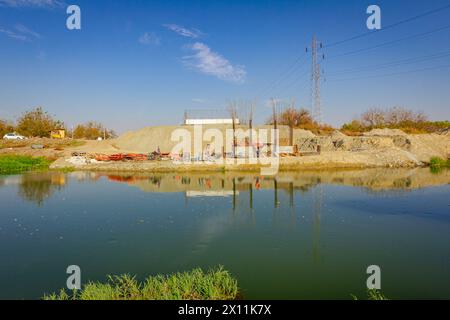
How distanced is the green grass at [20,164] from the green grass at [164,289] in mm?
30050

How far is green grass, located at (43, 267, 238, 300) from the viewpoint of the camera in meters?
6.21

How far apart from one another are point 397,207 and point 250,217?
267 inches

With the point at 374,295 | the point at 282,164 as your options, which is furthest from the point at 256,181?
the point at 374,295

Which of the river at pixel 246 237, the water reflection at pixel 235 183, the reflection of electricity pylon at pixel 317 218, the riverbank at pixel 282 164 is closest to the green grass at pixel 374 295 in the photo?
the river at pixel 246 237

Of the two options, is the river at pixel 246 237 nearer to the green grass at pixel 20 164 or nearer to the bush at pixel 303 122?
the green grass at pixel 20 164

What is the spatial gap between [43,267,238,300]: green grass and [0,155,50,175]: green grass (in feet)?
98.6

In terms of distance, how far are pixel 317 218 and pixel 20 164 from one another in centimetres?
3307

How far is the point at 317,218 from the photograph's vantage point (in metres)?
12.5

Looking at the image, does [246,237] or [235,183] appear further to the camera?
[235,183]

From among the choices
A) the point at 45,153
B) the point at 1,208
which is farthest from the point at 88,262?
the point at 45,153

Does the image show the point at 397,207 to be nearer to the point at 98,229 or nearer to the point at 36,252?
the point at 98,229

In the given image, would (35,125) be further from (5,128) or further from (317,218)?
(317,218)

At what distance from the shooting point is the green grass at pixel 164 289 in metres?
6.21

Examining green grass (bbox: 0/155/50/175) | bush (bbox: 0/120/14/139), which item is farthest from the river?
bush (bbox: 0/120/14/139)
